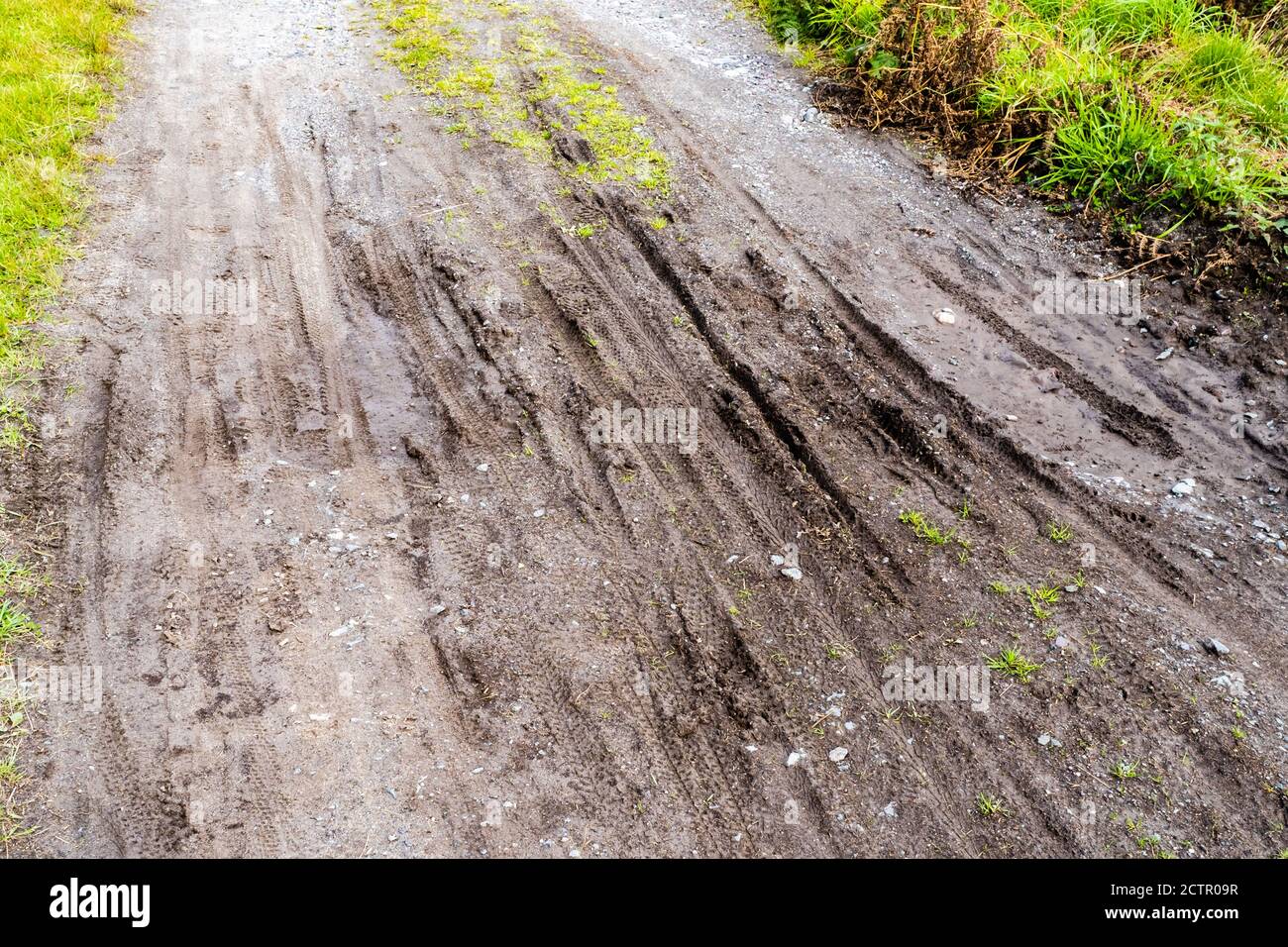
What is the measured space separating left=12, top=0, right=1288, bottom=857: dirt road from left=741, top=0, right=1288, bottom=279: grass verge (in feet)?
2.21

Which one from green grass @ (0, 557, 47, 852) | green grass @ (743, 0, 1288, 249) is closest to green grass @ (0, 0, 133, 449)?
green grass @ (0, 557, 47, 852)

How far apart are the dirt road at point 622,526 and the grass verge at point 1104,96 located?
0.67 meters

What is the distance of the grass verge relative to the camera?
18.3ft

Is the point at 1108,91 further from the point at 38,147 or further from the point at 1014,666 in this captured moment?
the point at 38,147

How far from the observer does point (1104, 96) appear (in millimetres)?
6105

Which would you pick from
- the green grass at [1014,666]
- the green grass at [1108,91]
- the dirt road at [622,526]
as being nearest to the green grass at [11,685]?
the dirt road at [622,526]

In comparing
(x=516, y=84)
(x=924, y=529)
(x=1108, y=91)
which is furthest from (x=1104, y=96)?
(x=516, y=84)

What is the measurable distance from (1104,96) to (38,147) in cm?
801

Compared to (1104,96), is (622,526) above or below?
below

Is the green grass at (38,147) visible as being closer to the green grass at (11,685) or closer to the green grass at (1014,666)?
the green grass at (11,685)

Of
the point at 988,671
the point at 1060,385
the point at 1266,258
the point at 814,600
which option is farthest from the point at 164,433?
the point at 1266,258

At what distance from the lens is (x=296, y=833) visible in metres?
2.93

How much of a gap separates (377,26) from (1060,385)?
23.1ft

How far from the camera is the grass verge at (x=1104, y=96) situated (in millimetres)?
5578
